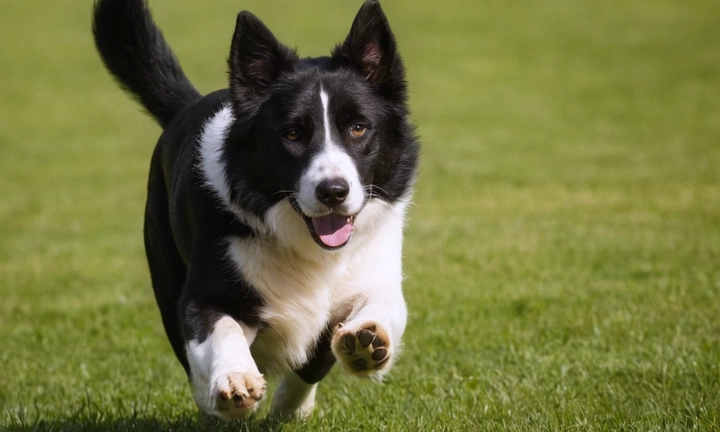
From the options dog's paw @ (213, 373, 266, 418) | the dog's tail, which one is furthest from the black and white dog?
the dog's tail

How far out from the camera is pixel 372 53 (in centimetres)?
476

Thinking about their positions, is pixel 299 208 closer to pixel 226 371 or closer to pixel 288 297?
pixel 288 297

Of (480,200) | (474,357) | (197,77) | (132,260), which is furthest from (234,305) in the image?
(197,77)

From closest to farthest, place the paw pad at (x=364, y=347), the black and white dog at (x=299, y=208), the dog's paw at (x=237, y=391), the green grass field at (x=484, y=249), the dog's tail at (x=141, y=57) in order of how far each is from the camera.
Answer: the dog's paw at (x=237, y=391), the paw pad at (x=364, y=347), the black and white dog at (x=299, y=208), the green grass field at (x=484, y=249), the dog's tail at (x=141, y=57)

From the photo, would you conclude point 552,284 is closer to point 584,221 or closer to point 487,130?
point 584,221

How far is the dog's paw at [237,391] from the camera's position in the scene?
12.8 feet

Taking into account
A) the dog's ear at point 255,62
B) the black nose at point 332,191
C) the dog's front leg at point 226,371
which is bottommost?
the dog's front leg at point 226,371

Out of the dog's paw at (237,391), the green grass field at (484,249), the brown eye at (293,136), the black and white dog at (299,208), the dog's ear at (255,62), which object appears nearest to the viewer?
the dog's paw at (237,391)

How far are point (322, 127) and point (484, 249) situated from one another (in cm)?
580

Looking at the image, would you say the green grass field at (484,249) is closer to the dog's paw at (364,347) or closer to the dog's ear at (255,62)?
the dog's paw at (364,347)

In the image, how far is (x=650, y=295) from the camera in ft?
25.4

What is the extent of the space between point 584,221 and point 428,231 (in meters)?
1.79

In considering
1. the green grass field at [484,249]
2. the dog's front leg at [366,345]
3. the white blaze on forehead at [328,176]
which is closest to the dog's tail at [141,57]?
the green grass field at [484,249]

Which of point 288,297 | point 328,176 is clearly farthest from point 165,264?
point 328,176
